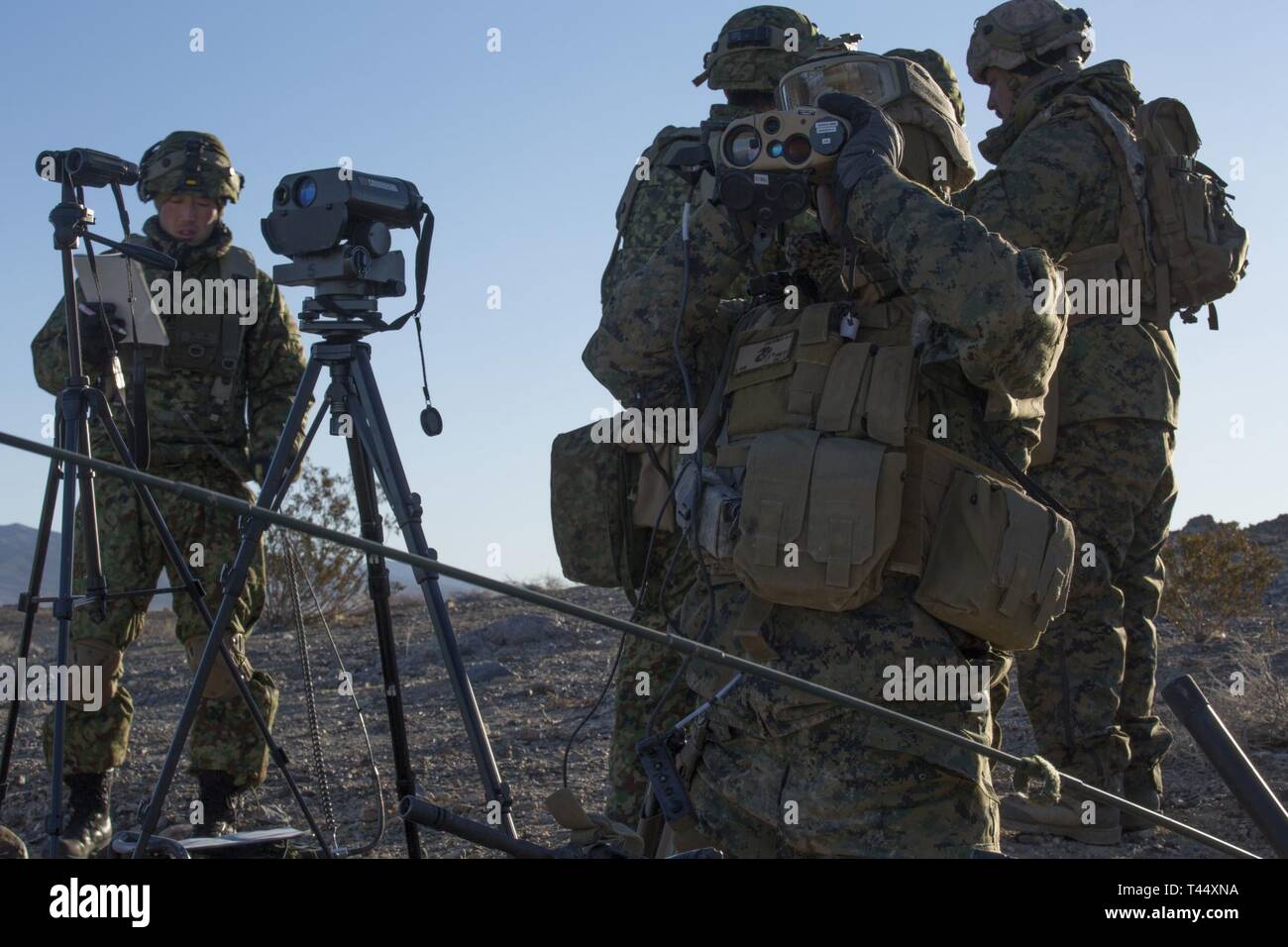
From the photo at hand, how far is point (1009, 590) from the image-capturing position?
9.12ft

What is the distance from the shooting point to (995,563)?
2.76 meters

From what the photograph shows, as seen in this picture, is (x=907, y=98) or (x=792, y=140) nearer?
(x=792, y=140)

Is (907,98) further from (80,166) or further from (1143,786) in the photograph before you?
Answer: (1143,786)

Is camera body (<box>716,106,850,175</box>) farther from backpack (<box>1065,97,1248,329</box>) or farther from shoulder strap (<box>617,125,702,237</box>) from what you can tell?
backpack (<box>1065,97,1248,329</box>)

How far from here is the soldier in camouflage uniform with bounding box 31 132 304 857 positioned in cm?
500

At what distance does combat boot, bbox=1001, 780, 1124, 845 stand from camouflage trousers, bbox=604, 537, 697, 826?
136cm

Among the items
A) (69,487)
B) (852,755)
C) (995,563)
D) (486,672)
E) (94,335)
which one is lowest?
(486,672)

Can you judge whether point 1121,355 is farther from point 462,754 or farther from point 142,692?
point 142,692

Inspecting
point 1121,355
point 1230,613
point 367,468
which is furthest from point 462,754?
point 1230,613

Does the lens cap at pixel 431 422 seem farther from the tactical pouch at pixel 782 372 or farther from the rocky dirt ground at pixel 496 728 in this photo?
the rocky dirt ground at pixel 496 728

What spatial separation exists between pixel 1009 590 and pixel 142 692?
6584 millimetres

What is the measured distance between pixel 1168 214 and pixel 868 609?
7.94 ft

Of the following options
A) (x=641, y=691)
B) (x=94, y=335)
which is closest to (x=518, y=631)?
(x=94, y=335)

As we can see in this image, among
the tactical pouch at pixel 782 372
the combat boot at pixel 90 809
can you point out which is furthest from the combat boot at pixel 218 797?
the tactical pouch at pixel 782 372
